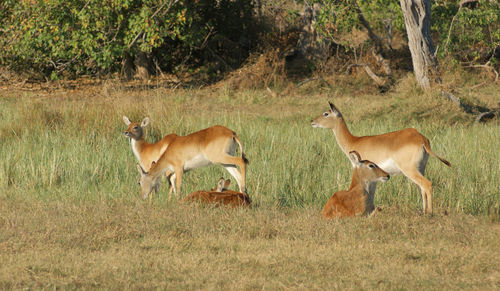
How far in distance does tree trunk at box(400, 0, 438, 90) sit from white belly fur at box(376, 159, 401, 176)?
7.53 metres

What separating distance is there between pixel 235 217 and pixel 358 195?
1.21 metres

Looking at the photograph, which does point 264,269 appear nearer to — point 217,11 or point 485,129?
point 485,129

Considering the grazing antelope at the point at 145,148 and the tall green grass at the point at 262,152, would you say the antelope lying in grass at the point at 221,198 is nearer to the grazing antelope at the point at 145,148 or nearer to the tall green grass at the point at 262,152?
the tall green grass at the point at 262,152

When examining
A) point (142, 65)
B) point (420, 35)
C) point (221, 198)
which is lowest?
point (221, 198)

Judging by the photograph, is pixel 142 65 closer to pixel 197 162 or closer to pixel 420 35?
pixel 420 35

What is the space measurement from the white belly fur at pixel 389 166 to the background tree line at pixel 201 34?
8043 millimetres

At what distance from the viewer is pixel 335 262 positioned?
18.5 ft

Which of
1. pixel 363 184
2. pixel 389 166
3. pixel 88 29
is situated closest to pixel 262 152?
pixel 389 166

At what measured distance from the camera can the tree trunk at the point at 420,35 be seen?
1523 cm

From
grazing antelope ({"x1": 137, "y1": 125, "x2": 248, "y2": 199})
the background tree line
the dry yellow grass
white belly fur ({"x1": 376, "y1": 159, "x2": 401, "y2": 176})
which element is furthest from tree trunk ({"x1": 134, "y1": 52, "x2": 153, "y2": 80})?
white belly fur ({"x1": 376, "y1": 159, "x2": 401, "y2": 176})


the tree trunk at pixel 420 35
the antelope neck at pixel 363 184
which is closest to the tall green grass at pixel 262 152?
the antelope neck at pixel 363 184

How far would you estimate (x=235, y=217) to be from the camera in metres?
6.82

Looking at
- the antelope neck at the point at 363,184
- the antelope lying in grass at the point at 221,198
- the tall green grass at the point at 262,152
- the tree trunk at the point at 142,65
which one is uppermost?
the tree trunk at the point at 142,65

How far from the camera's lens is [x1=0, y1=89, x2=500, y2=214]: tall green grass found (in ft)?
27.3
